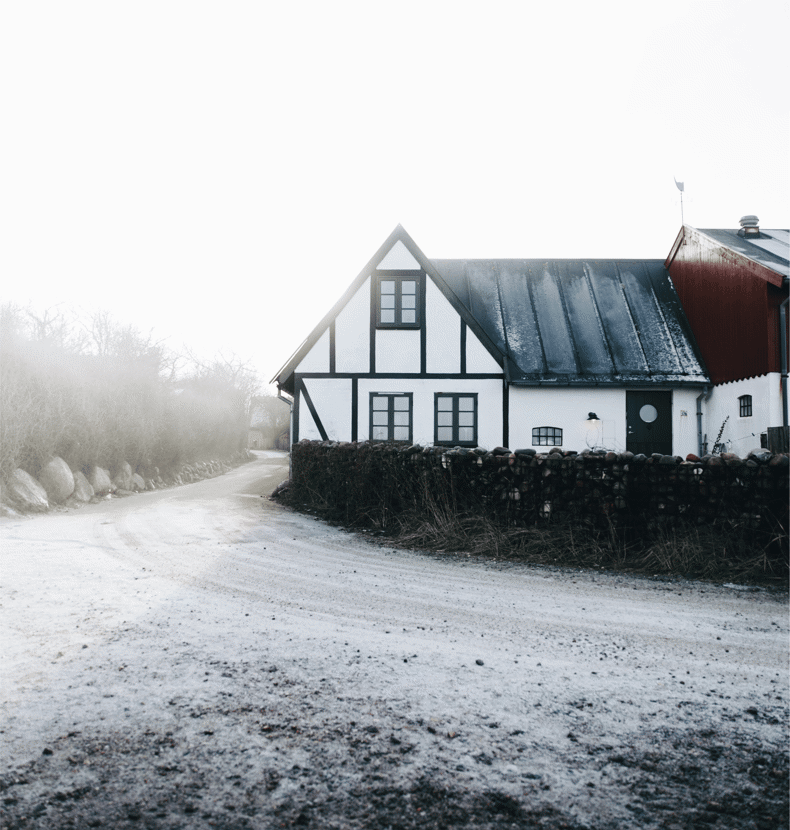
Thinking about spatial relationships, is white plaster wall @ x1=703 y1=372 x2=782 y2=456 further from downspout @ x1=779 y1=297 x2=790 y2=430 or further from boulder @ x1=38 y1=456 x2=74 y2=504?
boulder @ x1=38 y1=456 x2=74 y2=504

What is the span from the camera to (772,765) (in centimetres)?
271

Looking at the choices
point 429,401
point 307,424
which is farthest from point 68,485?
point 429,401

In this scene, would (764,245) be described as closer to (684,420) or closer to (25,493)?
(684,420)

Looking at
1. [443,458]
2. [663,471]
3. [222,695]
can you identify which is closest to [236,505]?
[443,458]

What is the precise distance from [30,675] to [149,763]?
4.76 ft

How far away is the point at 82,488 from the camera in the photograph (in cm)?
1295

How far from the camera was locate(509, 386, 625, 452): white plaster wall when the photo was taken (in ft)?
51.0

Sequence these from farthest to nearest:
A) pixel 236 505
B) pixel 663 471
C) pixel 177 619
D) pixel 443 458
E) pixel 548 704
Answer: pixel 236 505
pixel 443 458
pixel 663 471
pixel 177 619
pixel 548 704

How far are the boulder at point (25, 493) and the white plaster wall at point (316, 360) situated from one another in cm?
663

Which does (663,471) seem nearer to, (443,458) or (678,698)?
(443,458)

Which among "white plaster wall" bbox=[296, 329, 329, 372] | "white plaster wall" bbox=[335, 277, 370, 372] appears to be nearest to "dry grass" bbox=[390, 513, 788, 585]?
"white plaster wall" bbox=[335, 277, 370, 372]

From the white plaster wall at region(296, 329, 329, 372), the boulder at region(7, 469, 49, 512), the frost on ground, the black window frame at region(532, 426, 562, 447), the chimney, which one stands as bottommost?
the frost on ground

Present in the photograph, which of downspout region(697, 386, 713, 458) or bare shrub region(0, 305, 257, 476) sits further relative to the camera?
downspout region(697, 386, 713, 458)

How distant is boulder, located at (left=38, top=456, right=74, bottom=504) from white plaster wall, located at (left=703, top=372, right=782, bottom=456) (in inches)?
550
